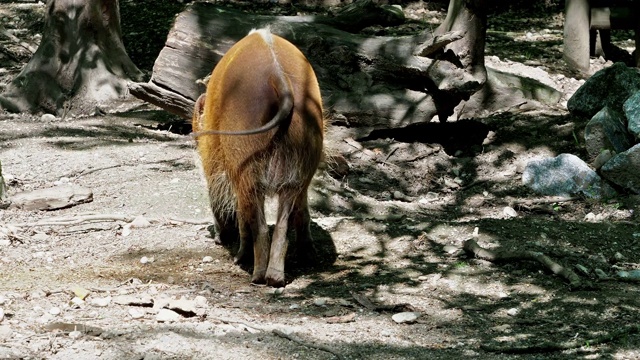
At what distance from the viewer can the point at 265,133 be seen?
4.86 meters

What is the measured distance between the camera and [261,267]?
5.05m

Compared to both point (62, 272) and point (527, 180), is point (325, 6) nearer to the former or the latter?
point (527, 180)

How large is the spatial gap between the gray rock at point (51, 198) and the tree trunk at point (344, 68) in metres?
1.64

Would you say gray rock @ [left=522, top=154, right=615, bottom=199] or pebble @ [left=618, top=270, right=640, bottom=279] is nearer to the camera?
pebble @ [left=618, top=270, right=640, bottom=279]

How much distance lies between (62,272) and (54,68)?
198 inches

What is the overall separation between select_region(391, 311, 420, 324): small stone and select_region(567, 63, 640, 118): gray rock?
440 centimetres

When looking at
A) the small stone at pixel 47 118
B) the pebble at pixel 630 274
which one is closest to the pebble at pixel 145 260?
the pebble at pixel 630 274

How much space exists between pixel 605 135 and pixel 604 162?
0.34 m

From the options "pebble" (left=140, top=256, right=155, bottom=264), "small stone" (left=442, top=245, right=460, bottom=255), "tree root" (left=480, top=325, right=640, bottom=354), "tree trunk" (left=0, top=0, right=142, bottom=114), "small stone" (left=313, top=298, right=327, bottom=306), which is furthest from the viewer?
"tree trunk" (left=0, top=0, right=142, bottom=114)

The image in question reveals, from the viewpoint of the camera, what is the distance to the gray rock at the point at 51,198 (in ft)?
20.6

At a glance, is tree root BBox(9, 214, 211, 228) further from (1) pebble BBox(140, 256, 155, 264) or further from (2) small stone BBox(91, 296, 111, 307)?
(2) small stone BBox(91, 296, 111, 307)

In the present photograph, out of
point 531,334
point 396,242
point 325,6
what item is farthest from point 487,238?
point 325,6

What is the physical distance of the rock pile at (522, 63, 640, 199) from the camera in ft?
22.4

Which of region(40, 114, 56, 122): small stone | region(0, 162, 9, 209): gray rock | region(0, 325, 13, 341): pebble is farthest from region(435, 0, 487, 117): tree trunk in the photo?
region(0, 325, 13, 341): pebble
